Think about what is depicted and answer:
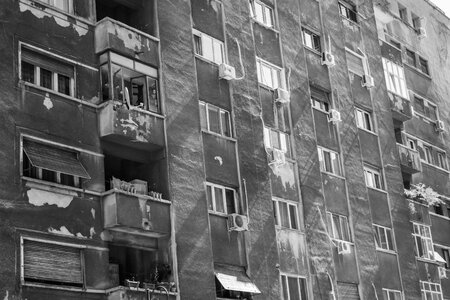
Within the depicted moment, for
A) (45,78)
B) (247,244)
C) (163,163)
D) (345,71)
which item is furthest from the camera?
(345,71)

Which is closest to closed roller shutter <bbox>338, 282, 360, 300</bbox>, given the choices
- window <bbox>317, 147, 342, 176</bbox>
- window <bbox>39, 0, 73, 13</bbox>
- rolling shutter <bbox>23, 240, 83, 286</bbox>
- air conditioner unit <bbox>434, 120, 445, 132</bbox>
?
window <bbox>317, 147, 342, 176</bbox>

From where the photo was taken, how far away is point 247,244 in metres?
24.7

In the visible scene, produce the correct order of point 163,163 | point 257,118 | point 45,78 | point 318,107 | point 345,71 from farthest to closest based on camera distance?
point 345,71
point 318,107
point 257,118
point 163,163
point 45,78

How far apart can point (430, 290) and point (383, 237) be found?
404 centimetres

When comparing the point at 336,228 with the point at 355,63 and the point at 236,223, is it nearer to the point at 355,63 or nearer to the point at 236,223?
the point at 236,223

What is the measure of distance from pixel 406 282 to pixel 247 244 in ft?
34.3

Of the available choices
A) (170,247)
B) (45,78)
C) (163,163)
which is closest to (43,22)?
(45,78)

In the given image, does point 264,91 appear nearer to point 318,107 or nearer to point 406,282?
point 318,107

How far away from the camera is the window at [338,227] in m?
29.0

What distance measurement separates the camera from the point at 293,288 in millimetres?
26125

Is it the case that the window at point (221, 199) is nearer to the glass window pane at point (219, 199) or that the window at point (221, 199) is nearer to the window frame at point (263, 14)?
the glass window pane at point (219, 199)

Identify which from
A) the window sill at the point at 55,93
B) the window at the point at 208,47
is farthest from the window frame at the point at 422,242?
the window sill at the point at 55,93

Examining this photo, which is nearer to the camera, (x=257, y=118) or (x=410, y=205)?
(x=257, y=118)

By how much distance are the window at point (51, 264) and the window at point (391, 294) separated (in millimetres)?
15286
